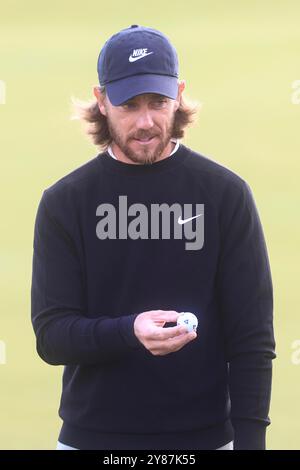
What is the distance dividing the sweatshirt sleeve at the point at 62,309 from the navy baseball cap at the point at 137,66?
10.6 inches

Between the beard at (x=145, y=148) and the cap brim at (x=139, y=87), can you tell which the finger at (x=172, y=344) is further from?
the cap brim at (x=139, y=87)

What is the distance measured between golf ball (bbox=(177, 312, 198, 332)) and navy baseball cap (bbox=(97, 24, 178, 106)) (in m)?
0.44

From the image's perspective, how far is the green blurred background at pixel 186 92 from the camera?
4184mm

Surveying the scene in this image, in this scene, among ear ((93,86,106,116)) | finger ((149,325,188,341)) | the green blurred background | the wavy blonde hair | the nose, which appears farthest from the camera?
the green blurred background

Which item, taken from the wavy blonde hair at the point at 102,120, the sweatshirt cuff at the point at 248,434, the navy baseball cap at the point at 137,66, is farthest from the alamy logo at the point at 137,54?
the sweatshirt cuff at the point at 248,434

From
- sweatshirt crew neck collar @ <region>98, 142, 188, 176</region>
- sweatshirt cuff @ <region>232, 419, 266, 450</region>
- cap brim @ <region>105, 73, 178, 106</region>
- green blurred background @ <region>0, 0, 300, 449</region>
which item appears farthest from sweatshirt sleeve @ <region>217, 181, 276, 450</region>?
green blurred background @ <region>0, 0, 300, 449</region>

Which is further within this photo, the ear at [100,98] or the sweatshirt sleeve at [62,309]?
the ear at [100,98]

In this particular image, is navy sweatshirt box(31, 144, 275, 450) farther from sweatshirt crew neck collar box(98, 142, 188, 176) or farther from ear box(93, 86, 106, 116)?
ear box(93, 86, 106, 116)

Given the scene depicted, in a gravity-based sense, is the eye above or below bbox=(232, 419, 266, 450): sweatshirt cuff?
above

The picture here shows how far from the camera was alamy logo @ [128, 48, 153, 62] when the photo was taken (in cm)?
206

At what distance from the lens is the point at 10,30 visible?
196 inches

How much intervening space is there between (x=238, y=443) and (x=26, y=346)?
214 centimetres

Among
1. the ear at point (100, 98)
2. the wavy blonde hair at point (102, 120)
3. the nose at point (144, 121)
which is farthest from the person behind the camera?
the wavy blonde hair at point (102, 120)

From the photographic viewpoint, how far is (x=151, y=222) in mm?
2045
